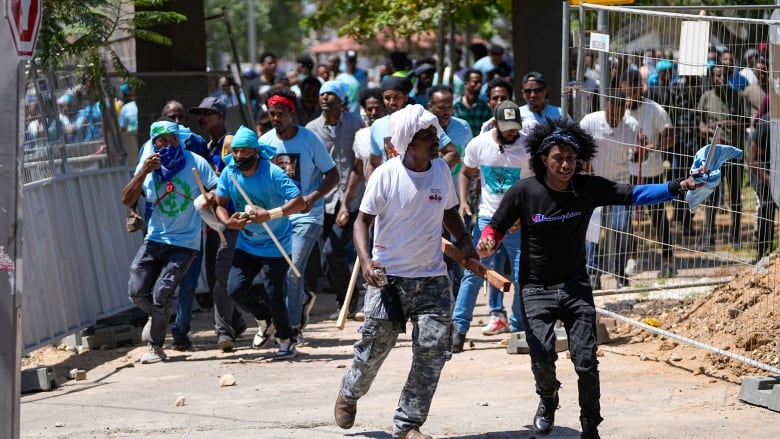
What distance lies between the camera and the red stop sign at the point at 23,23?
5996 mm

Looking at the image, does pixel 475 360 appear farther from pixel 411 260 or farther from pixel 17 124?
pixel 17 124

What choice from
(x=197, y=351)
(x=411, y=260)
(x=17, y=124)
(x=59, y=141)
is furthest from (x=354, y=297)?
(x=17, y=124)

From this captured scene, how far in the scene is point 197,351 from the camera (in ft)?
34.1

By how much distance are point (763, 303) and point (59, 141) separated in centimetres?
598

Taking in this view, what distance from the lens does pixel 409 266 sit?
677cm

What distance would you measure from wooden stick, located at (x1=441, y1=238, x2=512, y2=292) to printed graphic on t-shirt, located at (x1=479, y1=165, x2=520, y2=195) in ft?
8.47

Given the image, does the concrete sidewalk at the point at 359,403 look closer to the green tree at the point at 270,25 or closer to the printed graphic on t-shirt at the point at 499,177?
the printed graphic on t-shirt at the point at 499,177

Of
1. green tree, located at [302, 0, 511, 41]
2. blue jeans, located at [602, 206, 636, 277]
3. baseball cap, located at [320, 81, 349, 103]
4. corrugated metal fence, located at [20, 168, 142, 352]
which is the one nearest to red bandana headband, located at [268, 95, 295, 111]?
baseball cap, located at [320, 81, 349, 103]

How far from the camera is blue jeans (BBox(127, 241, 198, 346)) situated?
9.63 m

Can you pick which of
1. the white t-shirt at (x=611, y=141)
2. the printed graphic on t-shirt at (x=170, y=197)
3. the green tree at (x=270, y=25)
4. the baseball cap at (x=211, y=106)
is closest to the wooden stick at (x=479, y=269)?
the white t-shirt at (x=611, y=141)

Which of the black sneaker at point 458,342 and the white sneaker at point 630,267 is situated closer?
the black sneaker at point 458,342

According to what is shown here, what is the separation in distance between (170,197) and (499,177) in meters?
2.57

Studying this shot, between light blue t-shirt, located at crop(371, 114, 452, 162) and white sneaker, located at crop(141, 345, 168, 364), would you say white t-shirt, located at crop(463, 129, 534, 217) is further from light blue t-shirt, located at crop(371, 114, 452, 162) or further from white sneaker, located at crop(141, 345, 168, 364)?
white sneaker, located at crop(141, 345, 168, 364)

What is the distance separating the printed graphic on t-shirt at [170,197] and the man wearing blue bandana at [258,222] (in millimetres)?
453
